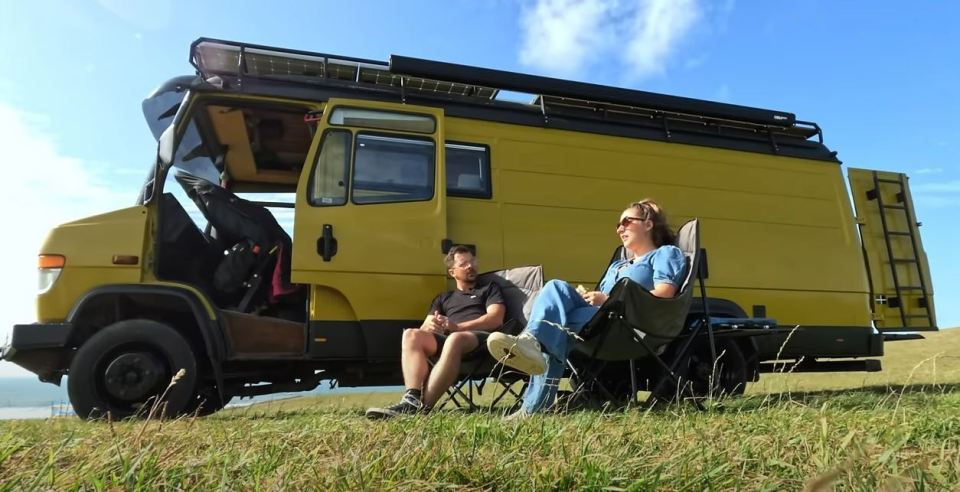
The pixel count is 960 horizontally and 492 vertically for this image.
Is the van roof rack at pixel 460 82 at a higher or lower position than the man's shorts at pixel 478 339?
higher

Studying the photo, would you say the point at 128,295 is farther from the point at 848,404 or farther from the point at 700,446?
the point at 848,404

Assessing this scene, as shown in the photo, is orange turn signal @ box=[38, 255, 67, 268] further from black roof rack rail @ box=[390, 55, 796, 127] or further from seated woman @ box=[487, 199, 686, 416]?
seated woman @ box=[487, 199, 686, 416]

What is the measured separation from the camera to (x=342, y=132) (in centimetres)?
458

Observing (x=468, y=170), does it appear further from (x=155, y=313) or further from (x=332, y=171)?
(x=155, y=313)

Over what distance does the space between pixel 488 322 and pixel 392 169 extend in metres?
1.51

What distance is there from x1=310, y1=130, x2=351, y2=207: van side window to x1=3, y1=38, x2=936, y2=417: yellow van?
0.02m

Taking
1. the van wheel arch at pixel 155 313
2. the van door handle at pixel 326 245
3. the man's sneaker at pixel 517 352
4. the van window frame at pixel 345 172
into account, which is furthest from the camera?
the van window frame at pixel 345 172

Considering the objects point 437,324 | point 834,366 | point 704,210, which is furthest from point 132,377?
point 834,366

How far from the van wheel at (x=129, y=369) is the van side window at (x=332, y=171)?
1415 millimetres

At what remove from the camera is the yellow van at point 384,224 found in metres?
4.17

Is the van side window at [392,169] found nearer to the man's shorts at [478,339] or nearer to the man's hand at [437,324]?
the man's hand at [437,324]

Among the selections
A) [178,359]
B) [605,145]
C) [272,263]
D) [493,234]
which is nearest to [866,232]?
[605,145]

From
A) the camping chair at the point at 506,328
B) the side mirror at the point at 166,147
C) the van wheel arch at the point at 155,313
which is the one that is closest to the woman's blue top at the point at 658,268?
the camping chair at the point at 506,328

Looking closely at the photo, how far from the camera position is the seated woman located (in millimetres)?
2873
